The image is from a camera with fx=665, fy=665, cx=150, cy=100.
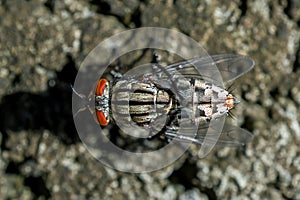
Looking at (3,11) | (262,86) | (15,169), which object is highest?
(3,11)

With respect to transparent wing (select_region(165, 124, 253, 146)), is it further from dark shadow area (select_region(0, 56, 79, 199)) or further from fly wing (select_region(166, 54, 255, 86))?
dark shadow area (select_region(0, 56, 79, 199))

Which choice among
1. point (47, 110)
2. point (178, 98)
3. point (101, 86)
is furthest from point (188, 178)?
point (47, 110)

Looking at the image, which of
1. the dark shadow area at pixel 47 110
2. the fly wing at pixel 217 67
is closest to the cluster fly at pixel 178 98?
the fly wing at pixel 217 67

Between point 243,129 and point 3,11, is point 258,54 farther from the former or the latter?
point 3,11

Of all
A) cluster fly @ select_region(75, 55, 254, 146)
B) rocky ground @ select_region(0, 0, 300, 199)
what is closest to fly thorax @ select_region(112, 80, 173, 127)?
cluster fly @ select_region(75, 55, 254, 146)

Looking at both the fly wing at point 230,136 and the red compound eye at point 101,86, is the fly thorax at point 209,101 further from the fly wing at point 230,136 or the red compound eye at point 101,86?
the red compound eye at point 101,86

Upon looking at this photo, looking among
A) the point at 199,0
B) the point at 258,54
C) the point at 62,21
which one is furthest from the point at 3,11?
the point at 258,54

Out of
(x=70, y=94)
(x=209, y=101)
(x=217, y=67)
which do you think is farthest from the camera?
(x=70, y=94)

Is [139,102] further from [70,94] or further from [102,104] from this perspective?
[70,94]
